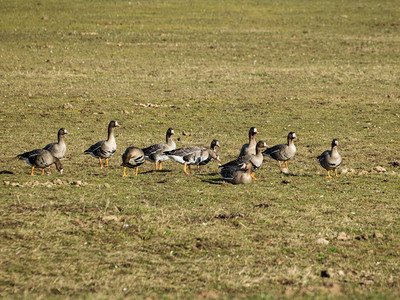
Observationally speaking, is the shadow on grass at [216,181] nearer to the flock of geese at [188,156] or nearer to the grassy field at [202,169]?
the grassy field at [202,169]

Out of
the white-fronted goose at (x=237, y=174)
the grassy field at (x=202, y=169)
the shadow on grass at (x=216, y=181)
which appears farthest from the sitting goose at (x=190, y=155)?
the white-fronted goose at (x=237, y=174)

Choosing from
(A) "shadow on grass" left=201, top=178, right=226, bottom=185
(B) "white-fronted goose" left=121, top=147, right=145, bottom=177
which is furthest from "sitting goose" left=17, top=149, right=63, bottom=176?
(A) "shadow on grass" left=201, top=178, right=226, bottom=185

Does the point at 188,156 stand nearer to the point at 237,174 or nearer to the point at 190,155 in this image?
the point at 190,155

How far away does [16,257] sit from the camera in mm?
11477

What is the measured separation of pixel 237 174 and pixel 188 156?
214 centimetres

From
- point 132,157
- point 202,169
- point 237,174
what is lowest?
point 202,169

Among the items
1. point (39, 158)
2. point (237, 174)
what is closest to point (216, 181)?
point (237, 174)

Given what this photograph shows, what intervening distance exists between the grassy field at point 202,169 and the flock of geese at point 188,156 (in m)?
0.45

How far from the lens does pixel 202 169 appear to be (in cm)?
2009

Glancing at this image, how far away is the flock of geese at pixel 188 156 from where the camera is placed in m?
17.6

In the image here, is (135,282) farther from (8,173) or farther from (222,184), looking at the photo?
(8,173)

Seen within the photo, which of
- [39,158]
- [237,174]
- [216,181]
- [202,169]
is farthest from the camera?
[202,169]

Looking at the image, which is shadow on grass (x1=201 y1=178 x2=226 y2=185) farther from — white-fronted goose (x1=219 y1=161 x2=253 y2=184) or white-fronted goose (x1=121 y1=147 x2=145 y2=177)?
white-fronted goose (x1=121 y1=147 x2=145 y2=177)

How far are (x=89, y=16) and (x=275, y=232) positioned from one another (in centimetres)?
4903
